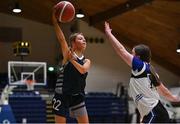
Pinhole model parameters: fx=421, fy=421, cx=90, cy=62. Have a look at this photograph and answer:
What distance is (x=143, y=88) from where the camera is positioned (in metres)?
4.61

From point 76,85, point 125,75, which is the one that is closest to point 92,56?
point 125,75

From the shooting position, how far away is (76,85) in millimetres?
5000

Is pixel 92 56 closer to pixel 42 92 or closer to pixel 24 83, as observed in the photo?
pixel 42 92

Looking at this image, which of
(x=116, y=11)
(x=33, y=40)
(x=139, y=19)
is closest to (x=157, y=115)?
(x=116, y=11)

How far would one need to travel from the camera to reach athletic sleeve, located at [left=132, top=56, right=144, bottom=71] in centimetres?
455

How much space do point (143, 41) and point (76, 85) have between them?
462 inches

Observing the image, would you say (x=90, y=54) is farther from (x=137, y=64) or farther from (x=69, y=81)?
(x=137, y=64)

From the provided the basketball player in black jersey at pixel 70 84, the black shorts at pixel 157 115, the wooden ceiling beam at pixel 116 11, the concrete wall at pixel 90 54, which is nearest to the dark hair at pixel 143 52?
the black shorts at pixel 157 115

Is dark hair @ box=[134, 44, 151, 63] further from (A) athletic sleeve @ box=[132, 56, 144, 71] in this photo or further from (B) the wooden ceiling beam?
(B) the wooden ceiling beam

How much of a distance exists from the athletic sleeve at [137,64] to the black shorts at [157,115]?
18.1 inches

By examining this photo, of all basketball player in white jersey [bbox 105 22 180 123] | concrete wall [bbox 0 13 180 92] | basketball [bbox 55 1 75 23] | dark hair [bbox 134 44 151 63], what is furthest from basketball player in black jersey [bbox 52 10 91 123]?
concrete wall [bbox 0 13 180 92]

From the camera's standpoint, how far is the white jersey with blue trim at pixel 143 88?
4.59 metres

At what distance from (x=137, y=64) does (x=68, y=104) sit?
1.03 metres

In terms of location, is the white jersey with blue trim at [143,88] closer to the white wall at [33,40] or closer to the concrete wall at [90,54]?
the concrete wall at [90,54]
